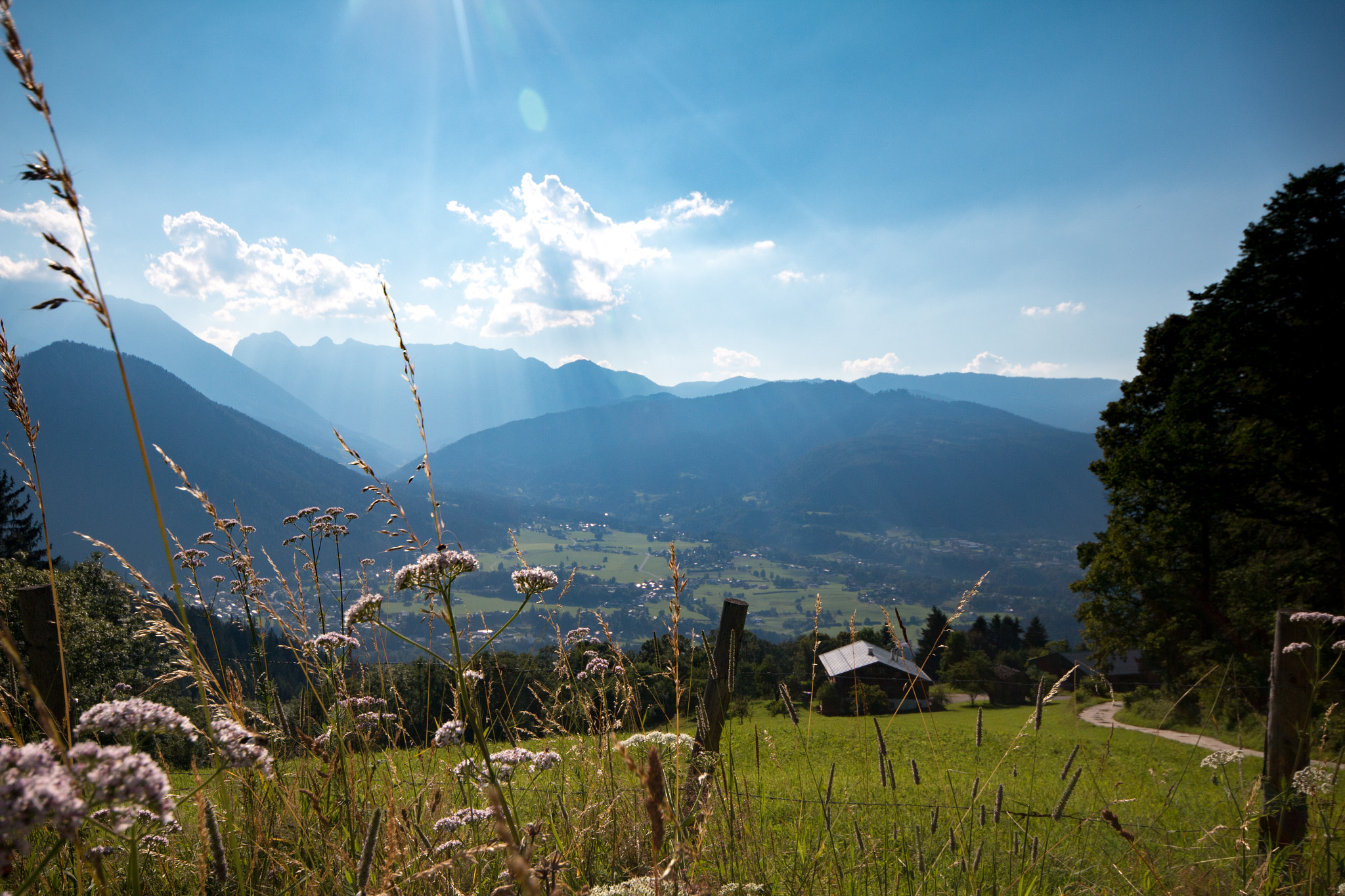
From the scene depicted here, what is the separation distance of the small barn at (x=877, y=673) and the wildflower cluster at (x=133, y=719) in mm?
1696

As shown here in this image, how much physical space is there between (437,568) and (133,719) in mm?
743

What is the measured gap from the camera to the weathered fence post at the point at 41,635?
9.81 ft

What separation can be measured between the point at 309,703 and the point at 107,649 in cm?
2534

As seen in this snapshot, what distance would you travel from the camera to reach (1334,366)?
1224cm

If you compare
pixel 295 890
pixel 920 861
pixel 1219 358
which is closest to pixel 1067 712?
pixel 1219 358

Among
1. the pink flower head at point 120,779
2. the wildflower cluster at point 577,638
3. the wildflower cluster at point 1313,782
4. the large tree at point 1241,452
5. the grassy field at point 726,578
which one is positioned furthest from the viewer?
the grassy field at point 726,578

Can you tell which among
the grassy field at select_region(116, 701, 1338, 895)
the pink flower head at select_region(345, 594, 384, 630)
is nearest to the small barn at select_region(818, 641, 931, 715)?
the grassy field at select_region(116, 701, 1338, 895)

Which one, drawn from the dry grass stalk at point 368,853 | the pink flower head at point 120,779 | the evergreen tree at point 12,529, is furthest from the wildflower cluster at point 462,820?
the evergreen tree at point 12,529

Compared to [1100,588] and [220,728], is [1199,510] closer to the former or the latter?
[1100,588]

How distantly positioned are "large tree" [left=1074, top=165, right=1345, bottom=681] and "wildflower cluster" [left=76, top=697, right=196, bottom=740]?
18638 mm

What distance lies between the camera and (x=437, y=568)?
5.94ft

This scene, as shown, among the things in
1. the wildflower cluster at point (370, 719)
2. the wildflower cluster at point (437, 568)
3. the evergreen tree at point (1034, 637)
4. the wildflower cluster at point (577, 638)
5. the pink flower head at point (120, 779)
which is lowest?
the evergreen tree at point (1034, 637)

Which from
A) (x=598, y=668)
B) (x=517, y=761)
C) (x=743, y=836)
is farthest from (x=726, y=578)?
(x=743, y=836)

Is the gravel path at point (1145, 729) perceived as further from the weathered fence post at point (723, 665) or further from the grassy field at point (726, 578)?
the grassy field at point (726, 578)
